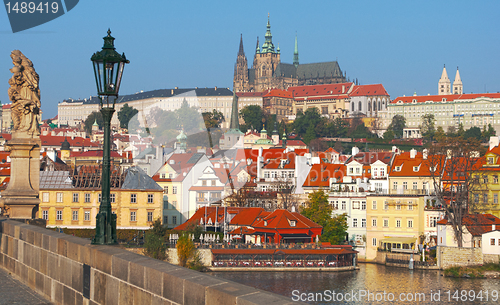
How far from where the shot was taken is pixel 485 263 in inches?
1614

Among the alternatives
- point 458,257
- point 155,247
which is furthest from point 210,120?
point 458,257

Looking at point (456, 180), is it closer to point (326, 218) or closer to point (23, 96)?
point (326, 218)

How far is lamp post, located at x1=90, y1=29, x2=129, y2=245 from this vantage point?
26.3 feet

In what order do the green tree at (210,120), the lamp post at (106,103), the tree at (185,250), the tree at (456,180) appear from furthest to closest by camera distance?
the tree at (456,180) → the tree at (185,250) → the green tree at (210,120) → the lamp post at (106,103)

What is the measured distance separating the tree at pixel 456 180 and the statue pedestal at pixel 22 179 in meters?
32.7

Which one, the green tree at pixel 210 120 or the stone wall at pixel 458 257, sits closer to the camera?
the green tree at pixel 210 120

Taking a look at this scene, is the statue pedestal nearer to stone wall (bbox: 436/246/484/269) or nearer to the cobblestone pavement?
the cobblestone pavement

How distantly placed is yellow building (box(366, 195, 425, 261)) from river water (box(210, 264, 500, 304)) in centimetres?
394

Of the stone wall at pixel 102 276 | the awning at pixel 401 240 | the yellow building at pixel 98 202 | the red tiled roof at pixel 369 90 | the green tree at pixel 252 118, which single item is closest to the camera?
the stone wall at pixel 102 276

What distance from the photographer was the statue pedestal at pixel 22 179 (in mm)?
13523

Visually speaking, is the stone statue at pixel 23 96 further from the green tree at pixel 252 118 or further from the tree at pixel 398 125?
the tree at pixel 398 125

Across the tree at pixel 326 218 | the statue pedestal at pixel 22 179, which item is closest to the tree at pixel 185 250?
the tree at pixel 326 218

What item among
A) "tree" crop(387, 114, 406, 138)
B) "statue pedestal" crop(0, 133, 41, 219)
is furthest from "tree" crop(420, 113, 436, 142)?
"statue pedestal" crop(0, 133, 41, 219)

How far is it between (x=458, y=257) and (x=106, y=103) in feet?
118
